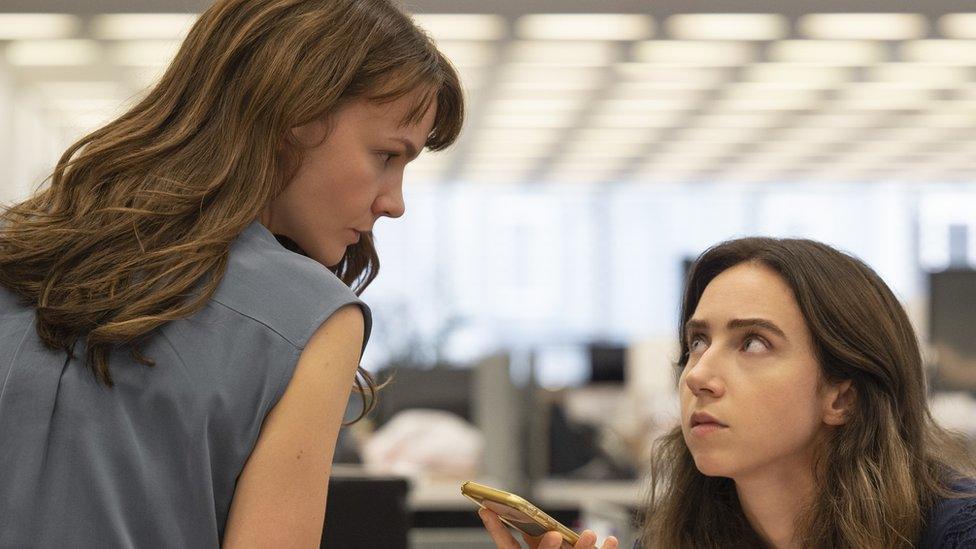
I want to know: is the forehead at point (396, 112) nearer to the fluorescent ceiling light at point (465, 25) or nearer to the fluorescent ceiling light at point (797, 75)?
the fluorescent ceiling light at point (465, 25)

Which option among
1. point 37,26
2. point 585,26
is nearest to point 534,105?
point 585,26

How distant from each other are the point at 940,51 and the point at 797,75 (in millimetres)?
955

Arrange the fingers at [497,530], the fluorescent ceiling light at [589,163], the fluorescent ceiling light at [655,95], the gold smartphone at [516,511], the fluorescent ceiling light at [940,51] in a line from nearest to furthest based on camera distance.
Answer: the gold smartphone at [516,511], the fingers at [497,530], the fluorescent ceiling light at [940,51], the fluorescent ceiling light at [655,95], the fluorescent ceiling light at [589,163]

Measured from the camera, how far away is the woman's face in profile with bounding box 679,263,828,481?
165cm

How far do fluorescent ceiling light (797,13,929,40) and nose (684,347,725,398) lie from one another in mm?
5756

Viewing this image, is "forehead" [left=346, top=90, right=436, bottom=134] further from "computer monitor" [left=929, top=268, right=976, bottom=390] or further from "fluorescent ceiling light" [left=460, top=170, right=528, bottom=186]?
"fluorescent ceiling light" [left=460, top=170, right=528, bottom=186]

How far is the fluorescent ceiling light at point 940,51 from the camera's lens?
778 centimetres

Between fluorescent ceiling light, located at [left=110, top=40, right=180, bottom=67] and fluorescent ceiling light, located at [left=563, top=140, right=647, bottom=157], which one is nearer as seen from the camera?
fluorescent ceiling light, located at [left=110, top=40, right=180, bottom=67]

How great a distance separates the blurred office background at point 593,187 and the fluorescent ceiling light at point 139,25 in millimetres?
23

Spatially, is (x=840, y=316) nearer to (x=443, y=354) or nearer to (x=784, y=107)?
(x=784, y=107)

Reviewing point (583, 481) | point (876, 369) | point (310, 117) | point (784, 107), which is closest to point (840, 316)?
point (876, 369)

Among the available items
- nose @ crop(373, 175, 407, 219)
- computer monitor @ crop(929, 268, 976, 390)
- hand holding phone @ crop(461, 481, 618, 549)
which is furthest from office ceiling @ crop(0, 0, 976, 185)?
nose @ crop(373, 175, 407, 219)

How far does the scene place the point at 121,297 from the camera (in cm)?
108

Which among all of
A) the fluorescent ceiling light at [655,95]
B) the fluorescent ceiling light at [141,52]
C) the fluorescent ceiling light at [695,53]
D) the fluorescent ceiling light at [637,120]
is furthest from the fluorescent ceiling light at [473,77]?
the fluorescent ceiling light at [141,52]
